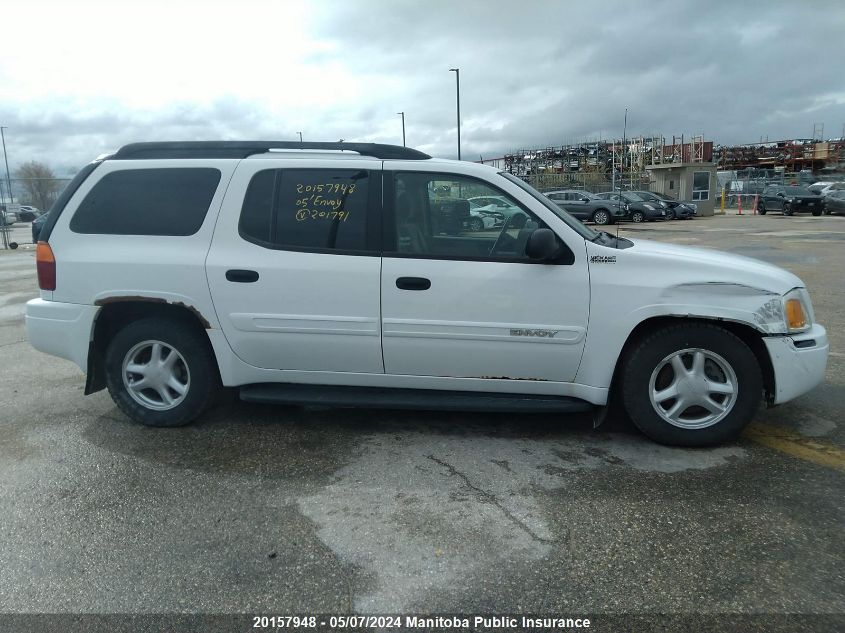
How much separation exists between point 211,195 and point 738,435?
146 inches

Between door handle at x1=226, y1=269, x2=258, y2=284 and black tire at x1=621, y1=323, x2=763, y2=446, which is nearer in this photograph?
black tire at x1=621, y1=323, x2=763, y2=446

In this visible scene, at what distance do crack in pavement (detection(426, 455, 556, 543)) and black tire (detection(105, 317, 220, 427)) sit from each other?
158 cm

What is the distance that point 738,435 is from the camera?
406cm

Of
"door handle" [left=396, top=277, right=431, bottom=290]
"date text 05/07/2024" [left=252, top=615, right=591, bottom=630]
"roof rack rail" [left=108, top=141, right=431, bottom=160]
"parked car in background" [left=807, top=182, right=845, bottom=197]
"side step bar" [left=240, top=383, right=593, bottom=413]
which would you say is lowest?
"date text 05/07/2024" [left=252, top=615, right=591, bottom=630]

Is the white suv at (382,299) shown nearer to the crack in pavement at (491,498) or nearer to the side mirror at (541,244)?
the side mirror at (541,244)

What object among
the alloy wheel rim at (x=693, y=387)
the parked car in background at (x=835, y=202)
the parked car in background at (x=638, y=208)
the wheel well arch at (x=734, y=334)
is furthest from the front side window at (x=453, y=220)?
the parked car in background at (x=835, y=202)

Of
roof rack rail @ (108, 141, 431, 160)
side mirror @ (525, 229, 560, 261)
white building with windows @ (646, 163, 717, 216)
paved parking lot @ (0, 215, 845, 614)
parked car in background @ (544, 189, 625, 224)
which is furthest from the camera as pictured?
white building with windows @ (646, 163, 717, 216)

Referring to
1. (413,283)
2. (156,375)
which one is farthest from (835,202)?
(156,375)

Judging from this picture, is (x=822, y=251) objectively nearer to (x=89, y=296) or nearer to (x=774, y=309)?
(x=774, y=309)

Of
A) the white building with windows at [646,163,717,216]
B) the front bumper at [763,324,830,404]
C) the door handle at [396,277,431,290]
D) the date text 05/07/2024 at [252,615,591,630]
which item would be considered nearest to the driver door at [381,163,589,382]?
the door handle at [396,277,431,290]

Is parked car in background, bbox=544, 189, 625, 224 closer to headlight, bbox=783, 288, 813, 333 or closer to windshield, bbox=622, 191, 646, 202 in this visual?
windshield, bbox=622, 191, 646, 202

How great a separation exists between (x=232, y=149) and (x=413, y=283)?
5.24ft

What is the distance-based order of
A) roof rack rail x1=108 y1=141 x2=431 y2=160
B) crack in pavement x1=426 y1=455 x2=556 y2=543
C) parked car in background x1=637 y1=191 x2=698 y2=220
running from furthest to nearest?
parked car in background x1=637 y1=191 x2=698 y2=220, roof rack rail x1=108 y1=141 x2=431 y2=160, crack in pavement x1=426 y1=455 x2=556 y2=543

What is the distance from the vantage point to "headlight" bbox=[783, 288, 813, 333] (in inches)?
150
